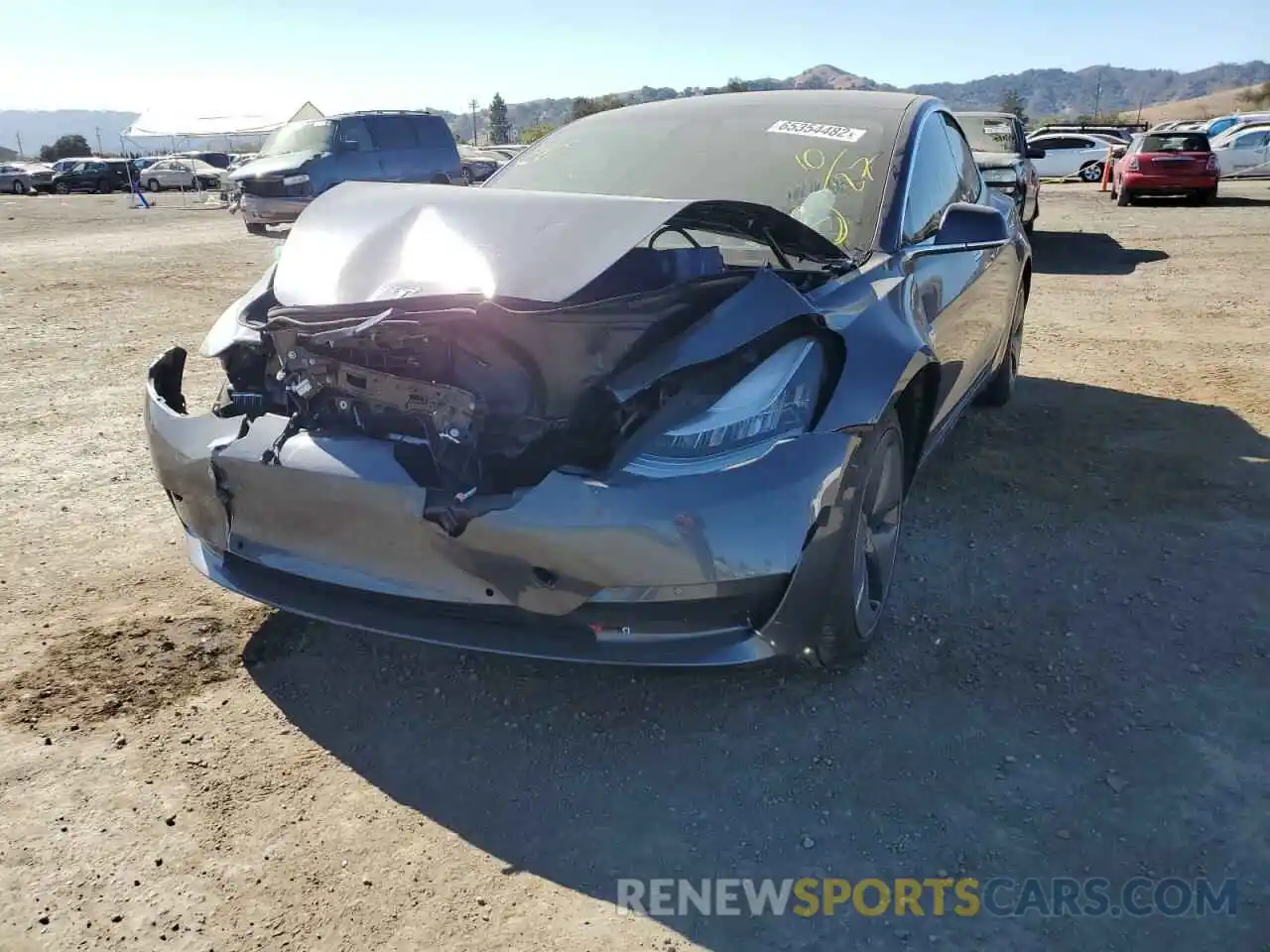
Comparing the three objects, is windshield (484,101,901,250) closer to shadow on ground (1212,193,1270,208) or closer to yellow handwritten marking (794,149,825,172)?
yellow handwritten marking (794,149,825,172)

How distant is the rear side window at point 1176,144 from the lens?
1866 centimetres

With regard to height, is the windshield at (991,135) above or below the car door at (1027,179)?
above

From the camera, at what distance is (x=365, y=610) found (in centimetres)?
252

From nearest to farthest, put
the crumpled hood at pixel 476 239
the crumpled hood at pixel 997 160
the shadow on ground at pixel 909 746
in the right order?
1. the shadow on ground at pixel 909 746
2. the crumpled hood at pixel 476 239
3. the crumpled hood at pixel 997 160

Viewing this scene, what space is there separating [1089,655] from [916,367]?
1035mm

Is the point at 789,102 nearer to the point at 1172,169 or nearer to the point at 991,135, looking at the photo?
the point at 991,135

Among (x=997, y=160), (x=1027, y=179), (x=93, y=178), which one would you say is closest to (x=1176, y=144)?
(x=1027, y=179)

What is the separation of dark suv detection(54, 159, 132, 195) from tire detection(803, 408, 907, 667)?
41.6 m

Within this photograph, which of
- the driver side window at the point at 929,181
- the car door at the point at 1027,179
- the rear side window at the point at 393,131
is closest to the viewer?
the driver side window at the point at 929,181

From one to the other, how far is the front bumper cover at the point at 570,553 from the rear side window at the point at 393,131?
15458mm

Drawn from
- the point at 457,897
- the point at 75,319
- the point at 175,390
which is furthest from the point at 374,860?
the point at 75,319

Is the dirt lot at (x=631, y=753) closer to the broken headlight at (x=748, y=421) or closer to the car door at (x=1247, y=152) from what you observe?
the broken headlight at (x=748, y=421)

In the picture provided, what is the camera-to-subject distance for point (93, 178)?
38469mm

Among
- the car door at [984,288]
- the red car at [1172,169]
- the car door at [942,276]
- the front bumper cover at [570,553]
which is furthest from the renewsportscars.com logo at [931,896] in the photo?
the red car at [1172,169]
